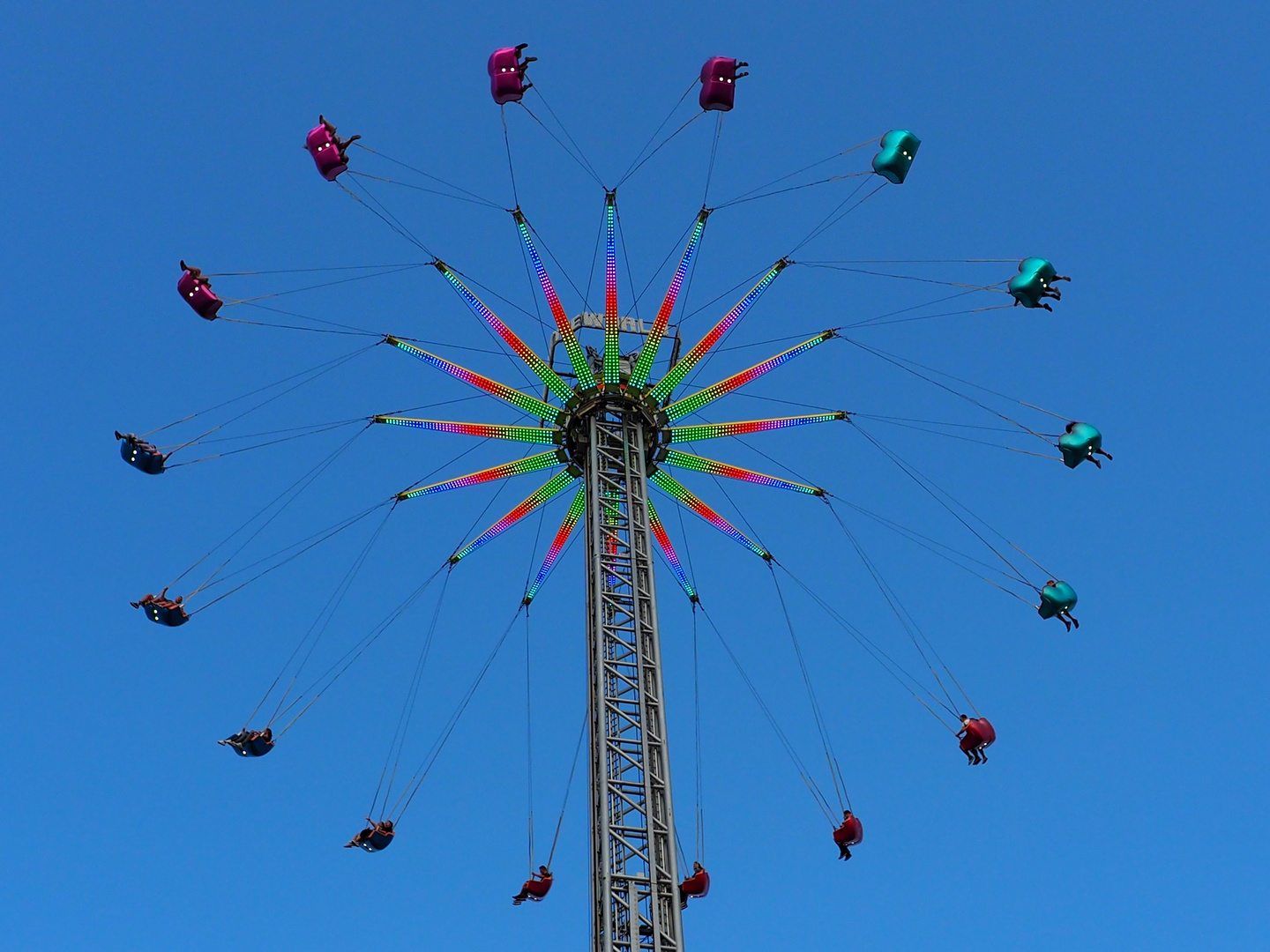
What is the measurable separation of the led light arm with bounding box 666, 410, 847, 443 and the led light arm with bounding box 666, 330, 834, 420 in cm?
37

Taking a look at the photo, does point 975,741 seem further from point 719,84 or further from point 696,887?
point 719,84

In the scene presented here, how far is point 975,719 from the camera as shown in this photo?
99.2 feet

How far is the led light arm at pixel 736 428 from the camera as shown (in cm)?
3123

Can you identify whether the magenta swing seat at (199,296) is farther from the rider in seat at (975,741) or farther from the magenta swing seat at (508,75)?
the rider in seat at (975,741)

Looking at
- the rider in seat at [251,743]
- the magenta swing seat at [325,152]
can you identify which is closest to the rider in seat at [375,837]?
the rider in seat at [251,743]

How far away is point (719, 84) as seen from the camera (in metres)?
31.6

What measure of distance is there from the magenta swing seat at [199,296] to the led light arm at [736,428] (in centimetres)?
977

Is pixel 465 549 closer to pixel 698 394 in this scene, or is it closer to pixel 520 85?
pixel 698 394

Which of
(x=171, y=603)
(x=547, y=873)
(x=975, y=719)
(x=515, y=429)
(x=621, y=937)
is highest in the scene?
(x=515, y=429)

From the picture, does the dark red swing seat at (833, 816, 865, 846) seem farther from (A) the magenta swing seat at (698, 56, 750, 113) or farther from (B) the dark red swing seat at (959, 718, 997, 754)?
(A) the magenta swing seat at (698, 56, 750, 113)

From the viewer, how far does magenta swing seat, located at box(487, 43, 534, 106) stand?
3130cm

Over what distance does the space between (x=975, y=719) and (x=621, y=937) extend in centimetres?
868

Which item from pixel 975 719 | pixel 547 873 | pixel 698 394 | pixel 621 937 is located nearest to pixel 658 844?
pixel 621 937

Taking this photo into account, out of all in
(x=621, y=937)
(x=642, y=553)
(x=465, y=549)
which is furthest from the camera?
(x=465, y=549)
